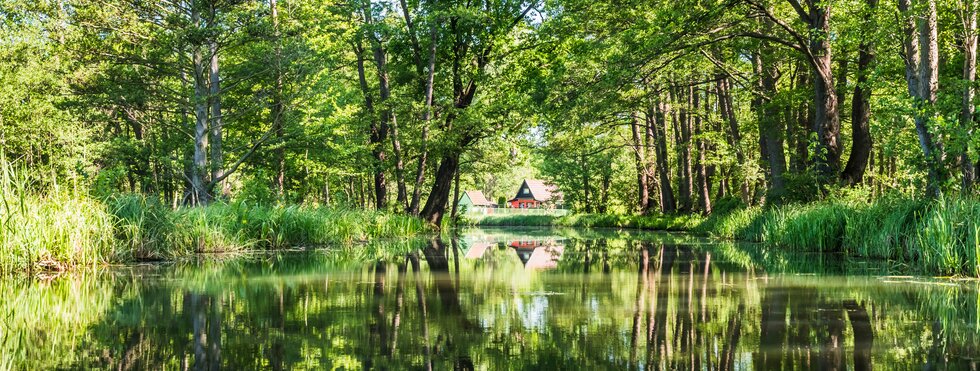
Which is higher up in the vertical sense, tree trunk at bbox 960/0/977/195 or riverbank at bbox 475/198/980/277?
tree trunk at bbox 960/0/977/195

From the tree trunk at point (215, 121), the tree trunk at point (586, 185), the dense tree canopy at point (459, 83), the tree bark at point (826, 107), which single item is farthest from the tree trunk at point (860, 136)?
the tree trunk at point (586, 185)

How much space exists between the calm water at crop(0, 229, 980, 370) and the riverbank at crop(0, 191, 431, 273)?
1.70 ft

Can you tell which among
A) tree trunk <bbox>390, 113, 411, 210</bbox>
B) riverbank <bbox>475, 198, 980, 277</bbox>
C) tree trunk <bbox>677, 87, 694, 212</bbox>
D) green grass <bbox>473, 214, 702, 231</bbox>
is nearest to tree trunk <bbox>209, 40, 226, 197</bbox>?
tree trunk <bbox>390, 113, 411, 210</bbox>

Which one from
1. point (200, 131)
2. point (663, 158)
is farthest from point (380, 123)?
point (663, 158)

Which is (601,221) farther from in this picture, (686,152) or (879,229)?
(879,229)

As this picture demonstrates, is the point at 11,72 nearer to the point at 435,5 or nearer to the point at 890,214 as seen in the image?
the point at 435,5

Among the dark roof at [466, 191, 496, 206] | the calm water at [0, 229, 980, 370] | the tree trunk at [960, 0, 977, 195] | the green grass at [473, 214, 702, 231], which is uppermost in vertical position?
the dark roof at [466, 191, 496, 206]

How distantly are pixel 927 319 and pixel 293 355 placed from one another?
173 inches

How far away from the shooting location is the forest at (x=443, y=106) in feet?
36.9

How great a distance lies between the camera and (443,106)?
22828 mm

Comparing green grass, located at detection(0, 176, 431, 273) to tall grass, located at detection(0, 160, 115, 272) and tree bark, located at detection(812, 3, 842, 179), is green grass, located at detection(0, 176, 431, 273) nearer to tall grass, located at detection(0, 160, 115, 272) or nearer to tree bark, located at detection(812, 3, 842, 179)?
tall grass, located at detection(0, 160, 115, 272)

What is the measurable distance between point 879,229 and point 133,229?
36.7 feet

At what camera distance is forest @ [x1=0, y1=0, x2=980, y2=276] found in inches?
442

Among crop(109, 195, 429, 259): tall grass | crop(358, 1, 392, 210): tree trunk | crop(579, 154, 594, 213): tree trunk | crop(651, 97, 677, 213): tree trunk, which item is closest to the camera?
crop(109, 195, 429, 259): tall grass
